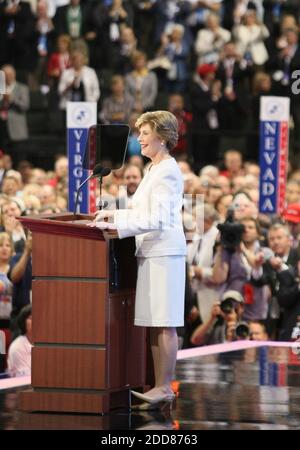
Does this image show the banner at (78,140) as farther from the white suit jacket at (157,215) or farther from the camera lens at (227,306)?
the white suit jacket at (157,215)

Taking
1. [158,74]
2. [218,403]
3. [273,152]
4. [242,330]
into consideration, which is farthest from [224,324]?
[158,74]

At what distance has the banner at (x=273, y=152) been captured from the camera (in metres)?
11.9

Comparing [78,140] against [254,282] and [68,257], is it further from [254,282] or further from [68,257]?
[68,257]

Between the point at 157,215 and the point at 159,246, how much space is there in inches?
7.0

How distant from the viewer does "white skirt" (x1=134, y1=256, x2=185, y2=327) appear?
22.7ft

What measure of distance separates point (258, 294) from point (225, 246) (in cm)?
46

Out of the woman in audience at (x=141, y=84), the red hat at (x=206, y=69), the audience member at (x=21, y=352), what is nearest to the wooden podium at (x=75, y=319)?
the audience member at (x=21, y=352)

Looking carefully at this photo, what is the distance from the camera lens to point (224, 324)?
10.2 meters

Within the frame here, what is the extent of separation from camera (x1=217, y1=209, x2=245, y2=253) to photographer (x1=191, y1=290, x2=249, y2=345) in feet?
1.36

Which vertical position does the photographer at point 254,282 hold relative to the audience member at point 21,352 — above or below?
above

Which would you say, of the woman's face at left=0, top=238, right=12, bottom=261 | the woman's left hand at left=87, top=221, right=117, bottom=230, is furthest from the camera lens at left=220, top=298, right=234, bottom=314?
the woman's left hand at left=87, top=221, right=117, bottom=230

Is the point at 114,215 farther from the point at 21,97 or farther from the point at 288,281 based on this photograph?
the point at 21,97

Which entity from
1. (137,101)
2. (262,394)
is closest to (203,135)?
(137,101)

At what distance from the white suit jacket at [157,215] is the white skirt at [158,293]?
6 cm
